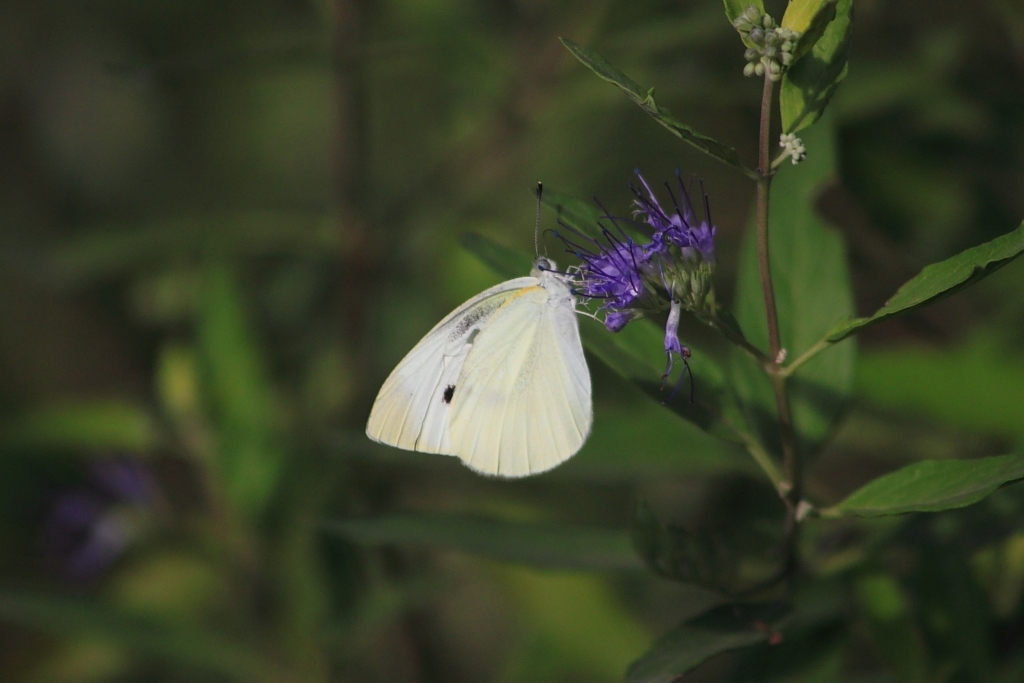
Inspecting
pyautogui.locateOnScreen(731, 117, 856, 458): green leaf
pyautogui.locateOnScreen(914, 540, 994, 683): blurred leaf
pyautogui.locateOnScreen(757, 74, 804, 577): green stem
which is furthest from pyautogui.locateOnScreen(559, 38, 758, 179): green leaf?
→ pyautogui.locateOnScreen(914, 540, 994, 683): blurred leaf

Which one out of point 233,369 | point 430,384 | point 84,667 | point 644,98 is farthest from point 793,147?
point 84,667

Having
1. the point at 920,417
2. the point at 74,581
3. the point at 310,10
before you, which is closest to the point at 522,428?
the point at 920,417

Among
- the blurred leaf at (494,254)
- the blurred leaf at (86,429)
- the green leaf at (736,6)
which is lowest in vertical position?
the green leaf at (736,6)

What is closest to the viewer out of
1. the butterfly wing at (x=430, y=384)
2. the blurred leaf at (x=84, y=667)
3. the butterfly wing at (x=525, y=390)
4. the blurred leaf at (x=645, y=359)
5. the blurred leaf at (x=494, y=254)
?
the blurred leaf at (x=645, y=359)

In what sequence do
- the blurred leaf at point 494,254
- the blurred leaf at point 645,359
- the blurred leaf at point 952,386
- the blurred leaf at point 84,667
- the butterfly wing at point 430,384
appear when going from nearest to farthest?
the blurred leaf at point 645,359 < the blurred leaf at point 494,254 < the butterfly wing at point 430,384 < the blurred leaf at point 952,386 < the blurred leaf at point 84,667

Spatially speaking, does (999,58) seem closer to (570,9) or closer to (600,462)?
(570,9)

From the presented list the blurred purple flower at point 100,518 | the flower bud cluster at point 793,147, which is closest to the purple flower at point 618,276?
the flower bud cluster at point 793,147

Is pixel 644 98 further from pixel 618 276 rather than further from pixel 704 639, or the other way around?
pixel 704 639

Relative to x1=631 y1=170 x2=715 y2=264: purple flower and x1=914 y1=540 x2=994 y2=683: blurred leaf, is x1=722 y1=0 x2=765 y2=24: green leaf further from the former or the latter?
x1=914 y1=540 x2=994 y2=683: blurred leaf

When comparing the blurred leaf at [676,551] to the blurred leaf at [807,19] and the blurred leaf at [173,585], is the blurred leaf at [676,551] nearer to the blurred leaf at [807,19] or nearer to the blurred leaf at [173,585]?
the blurred leaf at [807,19]
